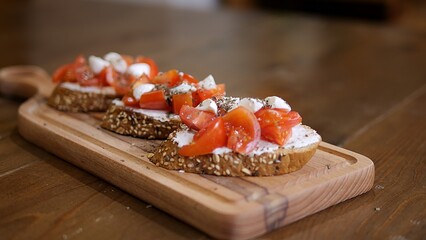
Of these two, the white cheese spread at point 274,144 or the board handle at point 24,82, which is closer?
the white cheese spread at point 274,144

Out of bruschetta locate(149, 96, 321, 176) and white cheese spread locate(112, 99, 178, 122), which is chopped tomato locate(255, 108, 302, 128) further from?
white cheese spread locate(112, 99, 178, 122)

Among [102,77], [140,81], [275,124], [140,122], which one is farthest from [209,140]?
[102,77]

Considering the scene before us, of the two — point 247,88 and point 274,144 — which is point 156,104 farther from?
point 247,88

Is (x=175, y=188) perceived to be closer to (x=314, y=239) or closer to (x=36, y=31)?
(x=314, y=239)

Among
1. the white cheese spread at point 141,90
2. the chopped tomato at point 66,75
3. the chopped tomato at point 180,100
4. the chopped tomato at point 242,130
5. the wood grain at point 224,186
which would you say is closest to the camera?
the wood grain at point 224,186

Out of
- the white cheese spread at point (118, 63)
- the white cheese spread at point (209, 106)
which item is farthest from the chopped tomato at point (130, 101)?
the white cheese spread at point (209, 106)

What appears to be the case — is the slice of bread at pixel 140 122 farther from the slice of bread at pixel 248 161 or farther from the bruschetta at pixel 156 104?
the slice of bread at pixel 248 161

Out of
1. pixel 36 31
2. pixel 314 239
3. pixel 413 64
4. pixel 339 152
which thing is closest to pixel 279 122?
pixel 339 152
